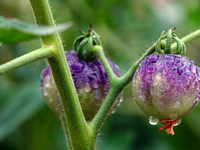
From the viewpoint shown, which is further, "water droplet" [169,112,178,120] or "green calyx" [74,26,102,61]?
"green calyx" [74,26,102,61]

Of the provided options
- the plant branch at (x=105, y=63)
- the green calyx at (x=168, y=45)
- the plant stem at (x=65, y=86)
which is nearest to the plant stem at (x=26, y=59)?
the plant stem at (x=65, y=86)

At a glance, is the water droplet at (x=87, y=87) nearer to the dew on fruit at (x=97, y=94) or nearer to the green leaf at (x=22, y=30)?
the dew on fruit at (x=97, y=94)

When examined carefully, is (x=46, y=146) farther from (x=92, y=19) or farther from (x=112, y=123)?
(x=92, y=19)

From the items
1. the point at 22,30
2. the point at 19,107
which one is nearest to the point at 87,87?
the point at 22,30

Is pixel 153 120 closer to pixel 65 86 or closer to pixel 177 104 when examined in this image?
pixel 177 104

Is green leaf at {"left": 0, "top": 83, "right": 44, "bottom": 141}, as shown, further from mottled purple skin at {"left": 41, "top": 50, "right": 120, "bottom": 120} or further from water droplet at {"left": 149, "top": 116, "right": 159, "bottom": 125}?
water droplet at {"left": 149, "top": 116, "right": 159, "bottom": 125}

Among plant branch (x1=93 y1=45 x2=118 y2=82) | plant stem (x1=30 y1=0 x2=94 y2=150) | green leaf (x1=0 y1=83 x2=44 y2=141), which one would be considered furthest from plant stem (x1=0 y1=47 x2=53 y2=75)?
green leaf (x1=0 y1=83 x2=44 y2=141)
